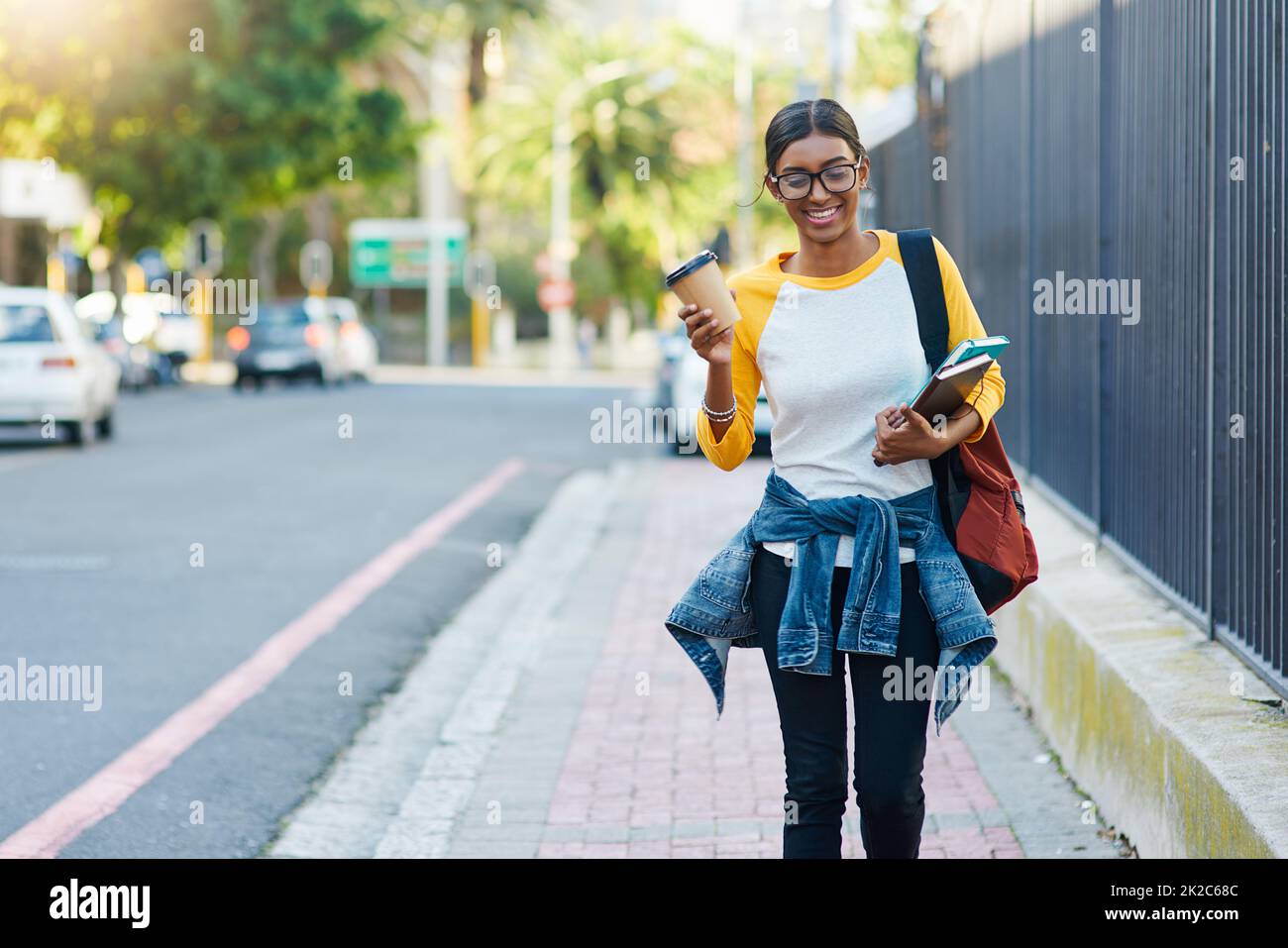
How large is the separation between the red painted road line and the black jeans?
249 centimetres

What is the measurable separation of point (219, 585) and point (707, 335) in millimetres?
7179

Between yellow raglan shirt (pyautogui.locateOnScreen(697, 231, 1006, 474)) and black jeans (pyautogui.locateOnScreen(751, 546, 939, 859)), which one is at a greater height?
yellow raglan shirt (pyautogui.locateOnScreen(697, 231, 1006, 474))

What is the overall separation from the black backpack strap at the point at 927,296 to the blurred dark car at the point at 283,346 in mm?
33495

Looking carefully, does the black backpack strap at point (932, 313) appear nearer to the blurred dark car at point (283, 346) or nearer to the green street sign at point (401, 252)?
the blurred dark car at point (283, 346)

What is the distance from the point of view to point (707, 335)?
12.1 ft

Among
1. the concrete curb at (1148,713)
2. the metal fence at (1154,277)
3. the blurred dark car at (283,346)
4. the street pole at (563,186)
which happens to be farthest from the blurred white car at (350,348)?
the concrete curb at (1148,713)

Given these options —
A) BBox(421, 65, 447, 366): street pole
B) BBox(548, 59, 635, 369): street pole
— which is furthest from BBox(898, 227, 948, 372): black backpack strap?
BBox(421, 65, 447, 366): street pole

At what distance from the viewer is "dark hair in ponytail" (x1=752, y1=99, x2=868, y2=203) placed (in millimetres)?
3779

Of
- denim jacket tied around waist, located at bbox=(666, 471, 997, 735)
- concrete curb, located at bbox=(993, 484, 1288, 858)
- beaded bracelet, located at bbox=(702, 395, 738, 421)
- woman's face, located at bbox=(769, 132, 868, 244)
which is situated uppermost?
woman's face, located at bbox=(769, 132, 868, 244)

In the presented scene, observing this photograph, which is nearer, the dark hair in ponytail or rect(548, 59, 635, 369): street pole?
the dark hair in ponytail

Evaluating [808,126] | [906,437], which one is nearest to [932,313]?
[906,437]

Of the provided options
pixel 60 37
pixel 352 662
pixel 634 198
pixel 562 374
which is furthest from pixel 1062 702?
pixel 634 198

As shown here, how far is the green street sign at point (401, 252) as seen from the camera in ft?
180

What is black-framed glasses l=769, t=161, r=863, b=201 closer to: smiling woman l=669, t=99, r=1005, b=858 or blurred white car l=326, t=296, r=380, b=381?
smiling woman l=669, t=99, r=1005, b=858
